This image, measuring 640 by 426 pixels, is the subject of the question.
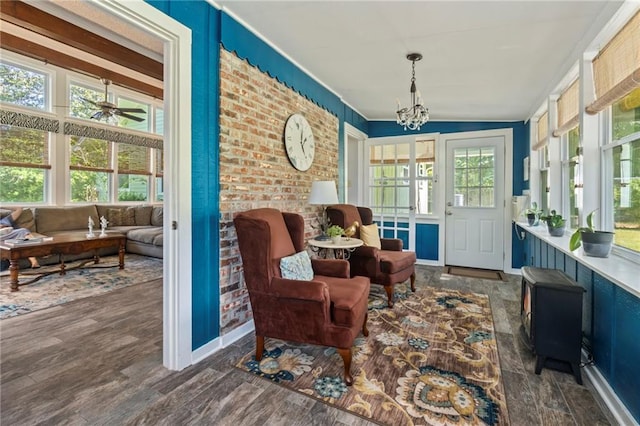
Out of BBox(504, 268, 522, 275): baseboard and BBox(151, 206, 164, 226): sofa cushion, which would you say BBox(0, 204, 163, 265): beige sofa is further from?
BBox(504, 268, 522, 275): baseboard

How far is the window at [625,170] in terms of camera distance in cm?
185

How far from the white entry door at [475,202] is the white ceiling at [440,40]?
117cm

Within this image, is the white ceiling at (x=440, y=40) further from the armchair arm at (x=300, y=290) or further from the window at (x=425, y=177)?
the armchair arm at (x=300, y=290)

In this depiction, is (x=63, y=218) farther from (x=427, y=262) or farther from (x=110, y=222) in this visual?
(x=427, y=262)

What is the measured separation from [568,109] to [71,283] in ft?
19.2

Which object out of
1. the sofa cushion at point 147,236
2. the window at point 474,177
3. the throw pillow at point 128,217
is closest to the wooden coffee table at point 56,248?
the sofa cushion at point 147,236

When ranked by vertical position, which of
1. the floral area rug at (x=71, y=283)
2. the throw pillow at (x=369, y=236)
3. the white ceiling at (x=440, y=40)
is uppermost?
the white ceiling at (x=440, y=40)

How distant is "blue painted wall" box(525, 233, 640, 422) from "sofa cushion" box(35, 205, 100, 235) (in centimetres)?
681

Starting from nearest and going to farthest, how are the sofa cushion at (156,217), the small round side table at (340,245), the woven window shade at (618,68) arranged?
the woven window shade at (618,68) → the small round side table at (340,245) → the sofa cushion at (156,217)

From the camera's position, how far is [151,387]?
1.83 metres

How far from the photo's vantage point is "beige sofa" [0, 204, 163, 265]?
488cm

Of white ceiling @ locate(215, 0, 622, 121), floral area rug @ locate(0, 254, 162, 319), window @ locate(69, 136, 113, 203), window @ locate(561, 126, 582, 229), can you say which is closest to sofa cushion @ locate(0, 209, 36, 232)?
floral area rug @ locate(0, 254, 162, 319)

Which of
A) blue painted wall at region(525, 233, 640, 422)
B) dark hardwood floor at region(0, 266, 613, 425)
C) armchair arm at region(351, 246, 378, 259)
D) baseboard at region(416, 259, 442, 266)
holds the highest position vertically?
armchair arm at region(351, 246, 378, 259)

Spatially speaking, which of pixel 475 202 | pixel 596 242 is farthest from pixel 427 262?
pixel 596 242
